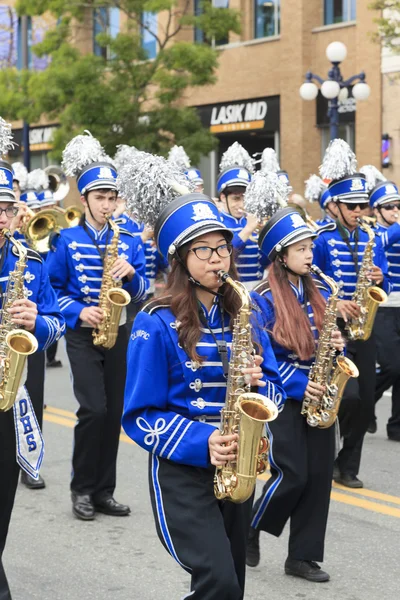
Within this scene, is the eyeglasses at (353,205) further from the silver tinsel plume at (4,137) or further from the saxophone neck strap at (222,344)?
the saxophone neck strap at (222,344)

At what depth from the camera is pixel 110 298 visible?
22.9ft

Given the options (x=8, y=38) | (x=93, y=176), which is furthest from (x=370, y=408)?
(x=8, y=38)

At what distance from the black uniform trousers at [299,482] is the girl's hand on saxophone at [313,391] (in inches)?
2.9

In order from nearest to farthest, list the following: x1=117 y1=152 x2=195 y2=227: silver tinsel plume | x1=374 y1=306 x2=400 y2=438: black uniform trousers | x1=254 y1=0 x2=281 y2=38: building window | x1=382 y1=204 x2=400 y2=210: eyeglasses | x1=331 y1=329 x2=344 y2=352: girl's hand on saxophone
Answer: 1. x1=117 y1=152 x2=195 y2=227: silver tinsel plume
2. x1=331 y1=329 x2=344 y2=352: girl's hand on saxophone
3. x1=374 y1=306 x2=400 y2=438: black uniform trousers
4. x1=382 y1=204 x2=400 y2=210: eyeglasses
5. x1=254 y1=0 x2=281 y2=38: building window

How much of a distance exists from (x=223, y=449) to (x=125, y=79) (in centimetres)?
1765

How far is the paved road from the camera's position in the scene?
5.48 m

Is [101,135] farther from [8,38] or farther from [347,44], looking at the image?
[8,38]

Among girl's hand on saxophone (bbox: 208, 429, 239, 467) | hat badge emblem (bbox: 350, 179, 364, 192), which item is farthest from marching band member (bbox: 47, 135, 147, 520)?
girl's hand on saxophone (bbox: 208, 429, 239, 467)

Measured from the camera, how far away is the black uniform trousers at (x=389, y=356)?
30.0 feet

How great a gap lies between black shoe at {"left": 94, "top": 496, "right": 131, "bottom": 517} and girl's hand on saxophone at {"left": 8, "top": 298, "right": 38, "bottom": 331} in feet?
7.02

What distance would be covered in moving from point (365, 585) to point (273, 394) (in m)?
1.58

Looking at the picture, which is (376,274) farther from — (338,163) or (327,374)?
(327,374)

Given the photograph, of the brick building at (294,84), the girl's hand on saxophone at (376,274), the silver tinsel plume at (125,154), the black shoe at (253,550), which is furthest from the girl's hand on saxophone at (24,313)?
the brick building at (294,84)

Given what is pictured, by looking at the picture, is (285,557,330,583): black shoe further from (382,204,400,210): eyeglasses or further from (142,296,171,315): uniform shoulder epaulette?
(382,204,400,210): eyeglasses
